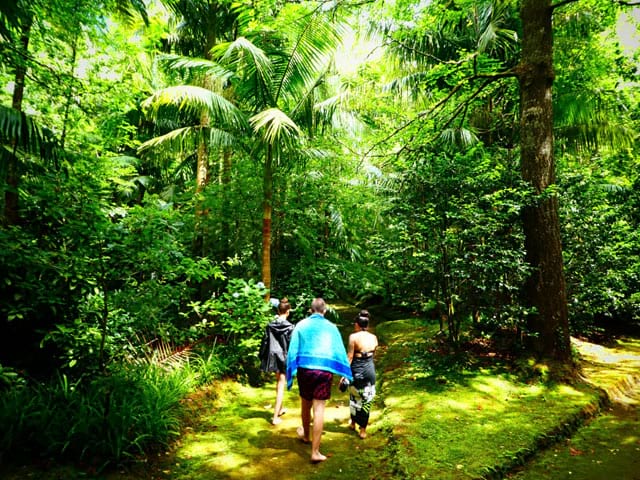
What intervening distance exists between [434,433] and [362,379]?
107 centimetres

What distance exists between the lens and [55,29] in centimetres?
551

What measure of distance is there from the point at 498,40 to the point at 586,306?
7.20 meters

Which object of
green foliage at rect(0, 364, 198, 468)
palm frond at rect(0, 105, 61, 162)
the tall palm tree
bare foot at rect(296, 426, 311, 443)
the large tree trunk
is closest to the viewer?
green foliage at rect(0, 364, 198, 468)

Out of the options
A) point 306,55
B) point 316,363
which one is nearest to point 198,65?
point 306,55

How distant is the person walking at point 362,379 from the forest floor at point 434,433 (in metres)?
0.31

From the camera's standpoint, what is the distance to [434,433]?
4.32 m

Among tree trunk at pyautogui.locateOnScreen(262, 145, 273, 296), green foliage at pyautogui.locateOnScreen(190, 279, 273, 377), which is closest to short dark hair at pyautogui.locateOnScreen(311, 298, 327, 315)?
green foliage at pyautogui.locateOnScreen(190, 279, 273, 377)

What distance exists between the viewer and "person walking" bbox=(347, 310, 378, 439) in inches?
184

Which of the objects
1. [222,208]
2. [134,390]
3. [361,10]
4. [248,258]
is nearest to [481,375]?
[134,390]

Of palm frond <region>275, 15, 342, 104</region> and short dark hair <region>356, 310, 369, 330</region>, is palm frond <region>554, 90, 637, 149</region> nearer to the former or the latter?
palm frond <region>275, 15, 342, 104</region>

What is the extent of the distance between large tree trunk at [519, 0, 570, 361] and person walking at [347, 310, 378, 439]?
317 centimetres

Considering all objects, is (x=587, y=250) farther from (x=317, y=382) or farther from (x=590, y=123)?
(x=317, y=382)

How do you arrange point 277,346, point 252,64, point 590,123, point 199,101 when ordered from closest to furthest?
point 277,346, point 199,101, point 252,64, point 590,123

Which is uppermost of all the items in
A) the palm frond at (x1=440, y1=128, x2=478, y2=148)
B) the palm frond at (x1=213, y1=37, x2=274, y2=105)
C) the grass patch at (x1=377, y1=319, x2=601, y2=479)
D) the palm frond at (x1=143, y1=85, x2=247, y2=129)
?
the palm frond at (x1=213, y1=37, x2=274, y2=105)
